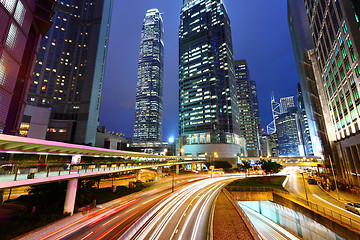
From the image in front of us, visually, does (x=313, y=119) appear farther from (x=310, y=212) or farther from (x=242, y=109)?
(x=242, y=109)

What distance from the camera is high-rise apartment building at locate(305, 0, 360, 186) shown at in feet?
113

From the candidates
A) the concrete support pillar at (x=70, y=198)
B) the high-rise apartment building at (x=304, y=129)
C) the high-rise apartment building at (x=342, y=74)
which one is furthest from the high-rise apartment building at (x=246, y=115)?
the concrete support pillar at (x=70, y=198)

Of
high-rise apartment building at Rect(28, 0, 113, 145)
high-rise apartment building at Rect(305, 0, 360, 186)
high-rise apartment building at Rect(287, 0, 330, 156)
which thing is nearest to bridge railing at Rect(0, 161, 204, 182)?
high-rise apartment building at Rect(305, 0, 360, 186)

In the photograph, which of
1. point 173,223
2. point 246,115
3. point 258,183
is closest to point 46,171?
point 173,223

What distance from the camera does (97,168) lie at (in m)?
24.1

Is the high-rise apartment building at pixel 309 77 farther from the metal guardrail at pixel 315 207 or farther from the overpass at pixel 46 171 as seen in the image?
the overpass at pixel 46 171

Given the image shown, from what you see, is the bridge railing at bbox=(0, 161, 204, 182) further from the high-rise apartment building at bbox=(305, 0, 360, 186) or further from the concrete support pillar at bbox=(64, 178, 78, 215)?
the high-rise apartment building at bbox=(305, 0, 360, 186)

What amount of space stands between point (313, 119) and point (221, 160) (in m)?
58.7

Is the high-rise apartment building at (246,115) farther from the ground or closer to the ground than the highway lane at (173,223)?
farther from the ground

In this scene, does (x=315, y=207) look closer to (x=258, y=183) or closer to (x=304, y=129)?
(x=258, y=183)

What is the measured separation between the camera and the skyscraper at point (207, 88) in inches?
4639

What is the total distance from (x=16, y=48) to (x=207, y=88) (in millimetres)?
109106

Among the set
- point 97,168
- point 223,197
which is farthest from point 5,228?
point 223,197

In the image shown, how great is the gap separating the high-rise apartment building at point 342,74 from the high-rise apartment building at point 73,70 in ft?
367
